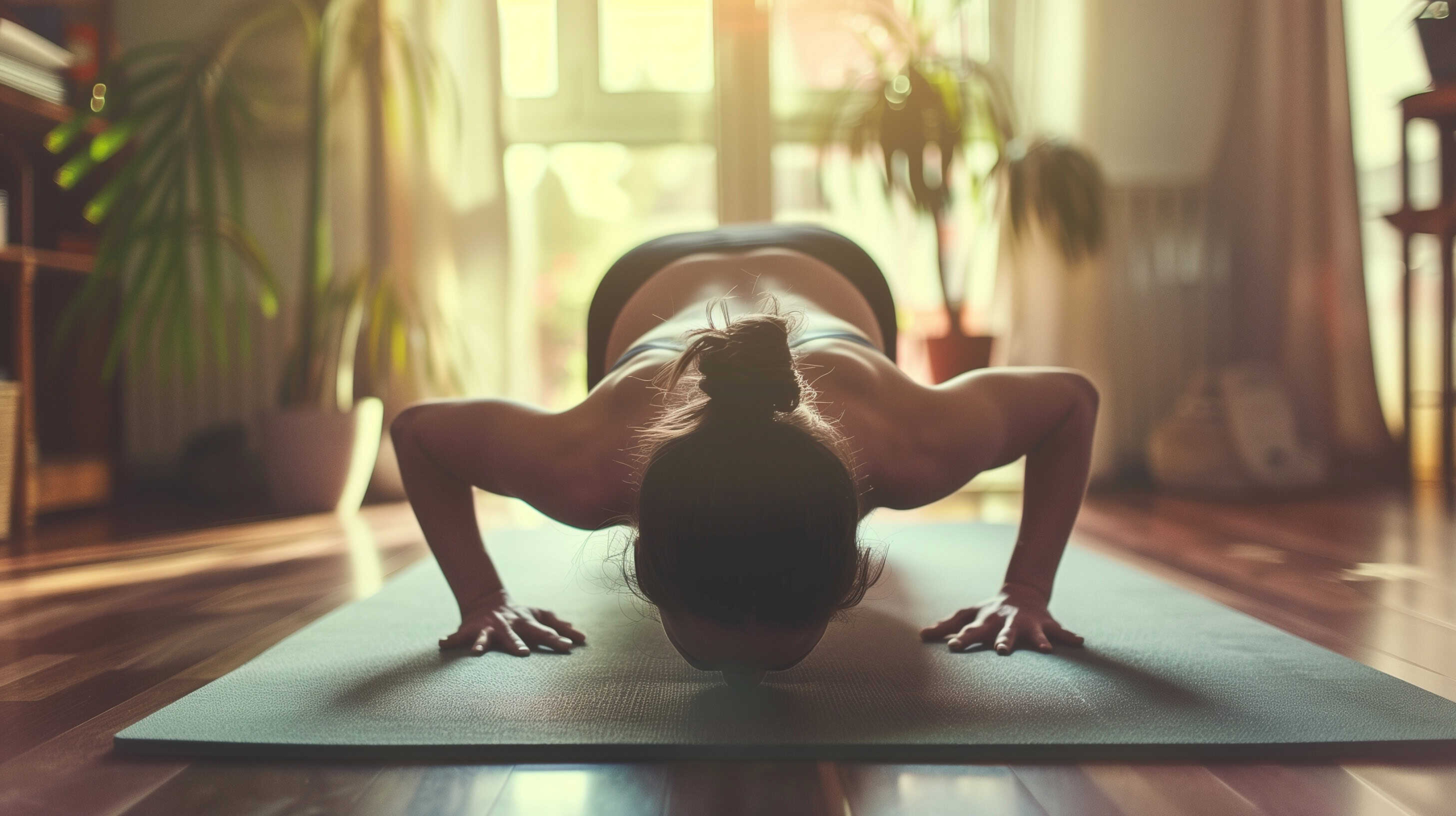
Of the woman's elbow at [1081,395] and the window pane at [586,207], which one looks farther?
the window pane at [586,207]

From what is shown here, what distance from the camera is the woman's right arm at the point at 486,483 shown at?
106cm

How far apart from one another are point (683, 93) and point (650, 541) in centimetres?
251

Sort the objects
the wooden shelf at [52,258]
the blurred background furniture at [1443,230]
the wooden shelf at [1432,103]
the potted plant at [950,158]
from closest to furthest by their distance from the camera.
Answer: the wooden shelf at [52,258] → the wooden shelf at [1432,103] → the blurred background furniture at [1443,230] → the potted plant at [950,158]

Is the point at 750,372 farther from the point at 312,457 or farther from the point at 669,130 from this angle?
the point at 669,130

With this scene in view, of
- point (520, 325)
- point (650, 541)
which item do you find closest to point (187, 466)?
point (520, 325)

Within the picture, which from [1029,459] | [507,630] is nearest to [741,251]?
[1029,459]

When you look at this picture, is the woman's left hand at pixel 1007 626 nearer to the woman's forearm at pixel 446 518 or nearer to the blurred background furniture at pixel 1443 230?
the woman's forearm at pixel 446 518

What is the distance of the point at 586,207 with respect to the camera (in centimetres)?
309

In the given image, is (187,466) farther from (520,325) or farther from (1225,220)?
(1225,220)

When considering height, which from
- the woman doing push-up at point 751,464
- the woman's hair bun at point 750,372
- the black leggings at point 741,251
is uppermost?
the black leggings at point 741,251

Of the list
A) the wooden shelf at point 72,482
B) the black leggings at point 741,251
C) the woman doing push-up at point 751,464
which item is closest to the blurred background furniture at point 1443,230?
the black leggings at point 741,251

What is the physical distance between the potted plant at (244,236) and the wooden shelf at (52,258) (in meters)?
0.09

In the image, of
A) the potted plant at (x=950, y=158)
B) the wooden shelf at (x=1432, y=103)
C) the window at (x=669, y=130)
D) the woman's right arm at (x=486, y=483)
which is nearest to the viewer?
the woman's right arm at (x=486, y=483)

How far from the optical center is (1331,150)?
9.27 feet
